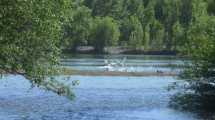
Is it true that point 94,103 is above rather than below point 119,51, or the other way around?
above

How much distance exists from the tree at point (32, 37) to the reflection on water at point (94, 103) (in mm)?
22004

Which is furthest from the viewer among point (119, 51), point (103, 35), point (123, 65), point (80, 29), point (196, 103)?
point (80, 29)

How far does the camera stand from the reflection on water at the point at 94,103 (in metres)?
46.6

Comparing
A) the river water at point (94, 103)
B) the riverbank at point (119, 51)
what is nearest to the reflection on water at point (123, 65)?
the river water at point (94, 103)

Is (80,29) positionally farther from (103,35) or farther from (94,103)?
(94,103)

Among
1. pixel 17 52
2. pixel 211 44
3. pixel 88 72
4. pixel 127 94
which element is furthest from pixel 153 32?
pixel 17 52

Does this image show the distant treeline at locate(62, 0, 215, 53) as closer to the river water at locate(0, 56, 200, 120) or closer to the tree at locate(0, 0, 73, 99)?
the river water at locate(0, 56, 200, 120)

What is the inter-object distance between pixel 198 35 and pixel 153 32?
5532 inches

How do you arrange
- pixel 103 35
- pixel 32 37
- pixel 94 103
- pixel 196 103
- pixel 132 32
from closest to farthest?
pixel 32 37
pixel 196 103
pixel 94 103
pixel 103 35
pixel 132 32

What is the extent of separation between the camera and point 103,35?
182625 millimetres

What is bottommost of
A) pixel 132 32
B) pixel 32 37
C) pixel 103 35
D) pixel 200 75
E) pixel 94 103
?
pixel 94 103

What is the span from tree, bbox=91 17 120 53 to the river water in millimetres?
102865

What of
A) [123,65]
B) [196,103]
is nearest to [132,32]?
[123,65]

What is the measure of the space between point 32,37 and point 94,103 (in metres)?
33.8
